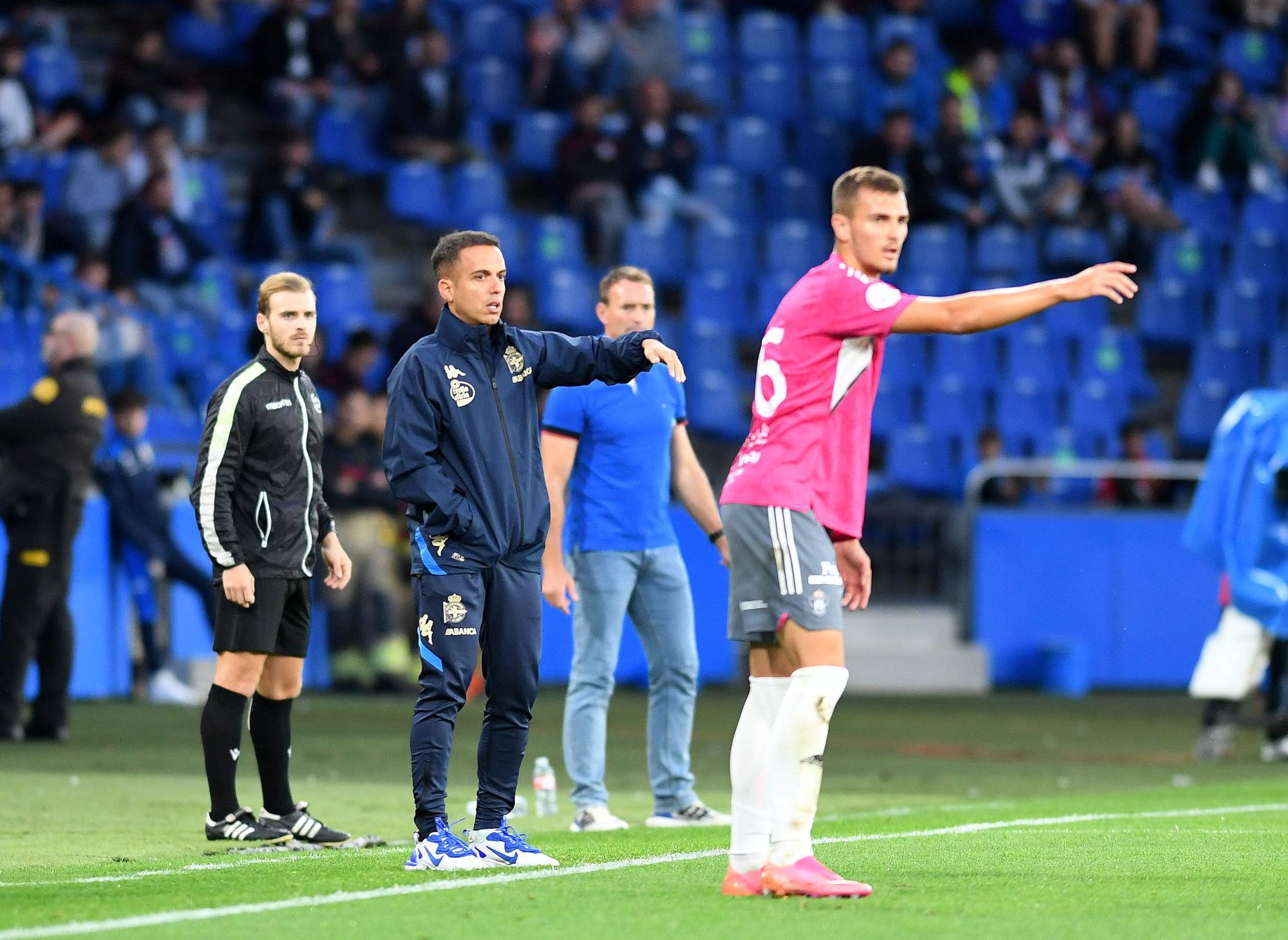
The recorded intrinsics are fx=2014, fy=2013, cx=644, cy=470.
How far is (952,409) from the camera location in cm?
1991

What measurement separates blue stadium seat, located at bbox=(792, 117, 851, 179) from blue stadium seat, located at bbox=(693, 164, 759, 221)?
33.4 inches

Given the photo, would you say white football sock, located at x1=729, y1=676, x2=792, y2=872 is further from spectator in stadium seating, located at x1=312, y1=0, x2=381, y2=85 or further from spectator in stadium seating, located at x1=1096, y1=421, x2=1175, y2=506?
spectator in stadium seating, located at x1=312, y1=0, x2=381, y2=85

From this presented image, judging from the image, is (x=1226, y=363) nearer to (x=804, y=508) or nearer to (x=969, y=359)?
(x=969, y=359)

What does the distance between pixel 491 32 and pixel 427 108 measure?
6.29 ft

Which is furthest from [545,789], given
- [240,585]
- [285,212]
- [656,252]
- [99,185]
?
[656,252]

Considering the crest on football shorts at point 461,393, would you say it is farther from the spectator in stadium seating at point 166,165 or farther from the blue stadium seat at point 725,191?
the blue stadium seat at point 725,191

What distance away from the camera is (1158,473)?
17906 millimetres

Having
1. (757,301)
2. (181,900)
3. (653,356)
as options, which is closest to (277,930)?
(181,900)

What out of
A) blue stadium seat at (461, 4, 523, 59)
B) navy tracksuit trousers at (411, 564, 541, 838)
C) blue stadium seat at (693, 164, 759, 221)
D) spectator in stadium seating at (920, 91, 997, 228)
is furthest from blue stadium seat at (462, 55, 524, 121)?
navy tracksuit trousers at (411, 564, 541, 838)

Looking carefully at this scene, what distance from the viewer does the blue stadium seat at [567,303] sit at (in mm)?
18938

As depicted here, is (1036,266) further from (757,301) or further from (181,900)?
(181,900)

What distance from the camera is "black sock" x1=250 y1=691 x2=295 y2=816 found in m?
7.73

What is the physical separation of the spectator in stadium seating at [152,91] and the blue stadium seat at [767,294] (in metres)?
5.65

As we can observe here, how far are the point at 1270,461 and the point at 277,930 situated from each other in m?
8.62
